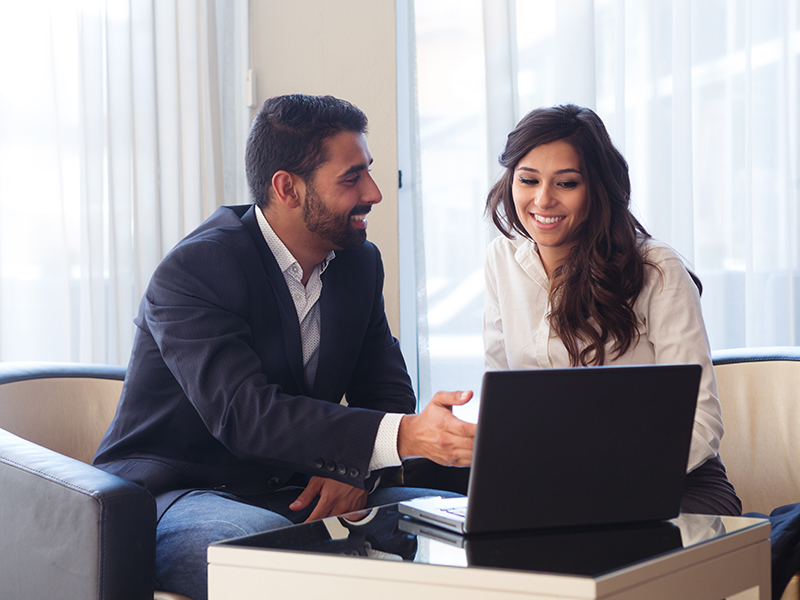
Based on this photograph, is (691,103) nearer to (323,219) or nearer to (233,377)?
(323,219)

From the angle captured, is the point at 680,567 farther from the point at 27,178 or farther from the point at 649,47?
the point at 27,178

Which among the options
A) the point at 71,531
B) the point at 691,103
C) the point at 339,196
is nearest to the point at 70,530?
the point at 71,531

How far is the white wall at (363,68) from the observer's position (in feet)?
8.47

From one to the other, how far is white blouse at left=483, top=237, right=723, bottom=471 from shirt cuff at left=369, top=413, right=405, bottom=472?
0.58 m

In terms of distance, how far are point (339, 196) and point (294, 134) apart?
0.56ft

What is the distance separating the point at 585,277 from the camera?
1626 mm

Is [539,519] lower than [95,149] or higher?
lower

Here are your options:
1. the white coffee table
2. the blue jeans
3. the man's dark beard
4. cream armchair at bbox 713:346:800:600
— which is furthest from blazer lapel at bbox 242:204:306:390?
cream armchair at bbox 713:346:800:600

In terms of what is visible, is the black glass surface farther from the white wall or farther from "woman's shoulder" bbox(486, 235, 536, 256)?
the white wall

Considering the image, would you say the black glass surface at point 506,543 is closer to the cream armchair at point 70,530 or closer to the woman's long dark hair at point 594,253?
the cream armchair at point 70,530

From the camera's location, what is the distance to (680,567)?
832mm

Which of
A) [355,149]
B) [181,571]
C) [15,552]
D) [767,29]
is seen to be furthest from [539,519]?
[767,29]

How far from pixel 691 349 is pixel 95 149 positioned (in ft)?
6.30

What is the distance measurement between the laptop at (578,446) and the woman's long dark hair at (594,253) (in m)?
0.66
